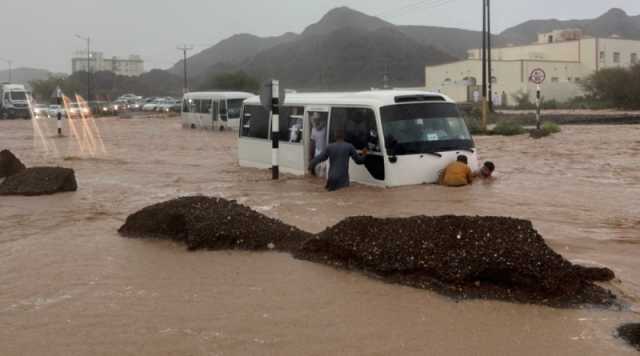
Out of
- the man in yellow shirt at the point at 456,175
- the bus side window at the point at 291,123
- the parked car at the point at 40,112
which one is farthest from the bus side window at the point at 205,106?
the man in yellow shirt at the point at 456,175

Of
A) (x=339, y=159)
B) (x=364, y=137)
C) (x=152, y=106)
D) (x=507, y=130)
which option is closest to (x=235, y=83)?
(x=152, y=106)

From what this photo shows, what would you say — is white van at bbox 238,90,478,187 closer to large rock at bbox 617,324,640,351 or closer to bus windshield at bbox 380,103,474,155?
bus windshield at bbox 380,103,474,155

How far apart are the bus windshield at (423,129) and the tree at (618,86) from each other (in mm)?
40112

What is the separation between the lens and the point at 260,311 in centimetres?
675

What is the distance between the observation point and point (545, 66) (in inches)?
3088

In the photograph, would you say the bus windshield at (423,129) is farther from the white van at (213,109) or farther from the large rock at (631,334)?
the white van at (213,109)

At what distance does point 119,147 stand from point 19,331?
25476 millimetres

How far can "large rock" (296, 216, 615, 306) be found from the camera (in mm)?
6754

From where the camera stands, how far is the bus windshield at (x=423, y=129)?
13.9 m

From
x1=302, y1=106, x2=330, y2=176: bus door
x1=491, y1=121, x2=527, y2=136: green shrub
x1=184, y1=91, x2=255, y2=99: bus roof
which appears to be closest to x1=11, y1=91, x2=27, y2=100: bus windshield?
x1=184, y1=91, x2=255, y2=99: bus roof

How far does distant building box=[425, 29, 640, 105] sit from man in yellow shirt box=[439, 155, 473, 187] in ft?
167

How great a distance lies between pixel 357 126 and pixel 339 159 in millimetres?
884

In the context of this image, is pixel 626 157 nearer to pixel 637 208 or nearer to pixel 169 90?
pixel 637 208

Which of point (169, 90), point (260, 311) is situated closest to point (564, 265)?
point (260, 311)
